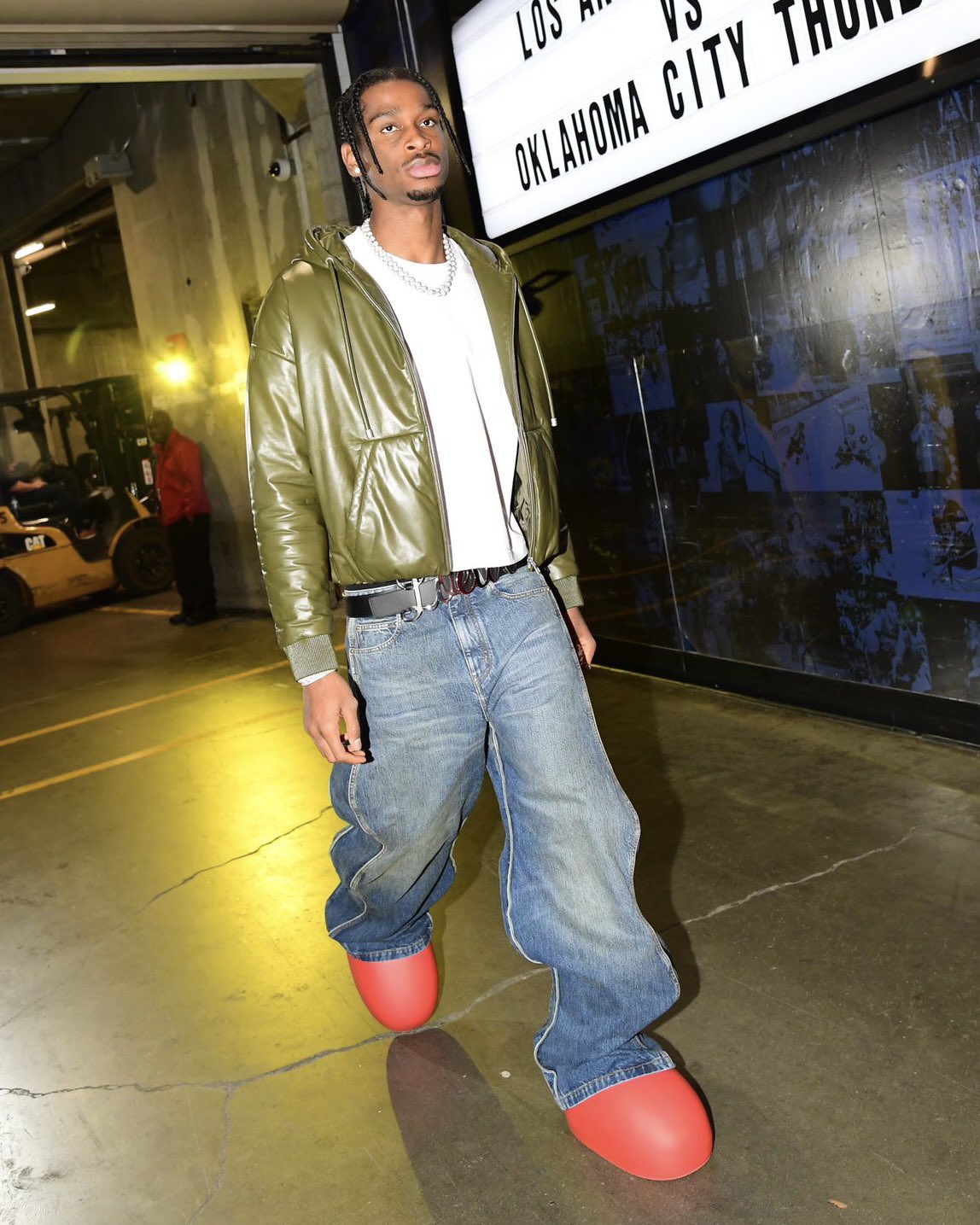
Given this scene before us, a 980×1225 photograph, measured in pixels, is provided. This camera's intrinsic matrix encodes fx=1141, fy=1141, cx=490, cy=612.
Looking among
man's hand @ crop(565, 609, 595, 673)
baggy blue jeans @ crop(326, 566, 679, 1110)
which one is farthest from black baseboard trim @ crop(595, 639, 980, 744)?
baggy blue jeans @ crop(326, 566, 679, 1110)

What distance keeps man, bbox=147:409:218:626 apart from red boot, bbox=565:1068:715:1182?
7.64 m

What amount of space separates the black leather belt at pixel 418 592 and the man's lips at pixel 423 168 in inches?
26.2

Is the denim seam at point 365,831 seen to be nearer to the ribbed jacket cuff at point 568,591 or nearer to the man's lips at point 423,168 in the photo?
the ribbed jacket cuff at point 568,591

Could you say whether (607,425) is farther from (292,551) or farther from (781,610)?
(292,551)

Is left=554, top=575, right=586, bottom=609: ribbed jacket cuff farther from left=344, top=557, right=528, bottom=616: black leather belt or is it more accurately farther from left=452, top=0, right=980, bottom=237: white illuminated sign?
left=452, top=0, right=980, bottom=237: white illuminated sign

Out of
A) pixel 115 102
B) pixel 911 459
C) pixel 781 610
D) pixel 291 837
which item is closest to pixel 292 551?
pixel 291 837

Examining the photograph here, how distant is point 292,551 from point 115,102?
33.2 feet

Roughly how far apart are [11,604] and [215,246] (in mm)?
3939

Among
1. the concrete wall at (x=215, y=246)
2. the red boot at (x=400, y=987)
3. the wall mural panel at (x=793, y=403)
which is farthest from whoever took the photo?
the concrete wall at (x=215, y=246)

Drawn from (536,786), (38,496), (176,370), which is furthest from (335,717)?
(38,496)

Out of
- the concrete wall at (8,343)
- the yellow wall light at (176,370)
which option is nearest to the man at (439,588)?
the yellow wall light at (176,370)

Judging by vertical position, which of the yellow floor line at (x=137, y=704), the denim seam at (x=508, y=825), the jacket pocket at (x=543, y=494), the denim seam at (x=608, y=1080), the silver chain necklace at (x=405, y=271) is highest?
the silver chain necklace at (x=405, y=271)

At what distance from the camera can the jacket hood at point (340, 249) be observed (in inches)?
77.8

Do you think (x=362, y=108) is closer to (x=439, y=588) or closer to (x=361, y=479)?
(x=361, y=479)
